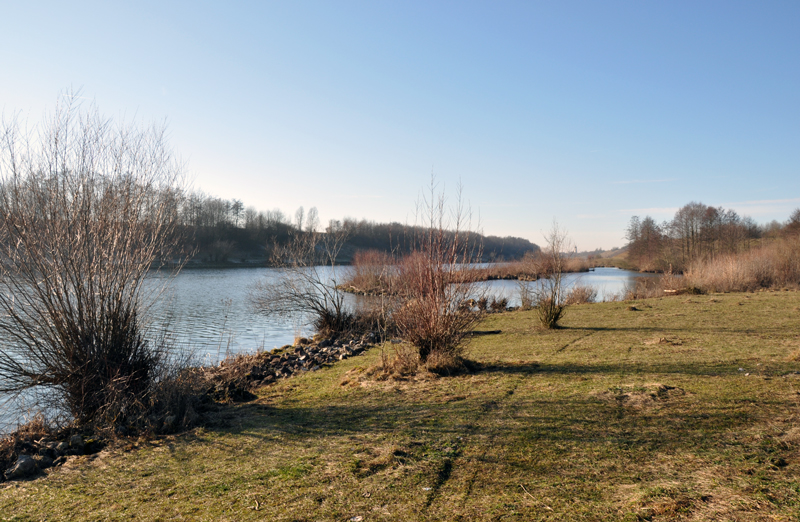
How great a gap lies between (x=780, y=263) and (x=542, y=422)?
2950 cm

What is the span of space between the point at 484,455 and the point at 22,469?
4.48m

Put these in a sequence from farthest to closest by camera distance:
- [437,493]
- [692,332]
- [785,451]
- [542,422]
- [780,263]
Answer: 1. [780,263]
2. [692,332]
3. [542,422]
4. [785,451]
5. [437,493]

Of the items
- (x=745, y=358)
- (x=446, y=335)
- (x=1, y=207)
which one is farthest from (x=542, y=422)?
(x=1, y=207)

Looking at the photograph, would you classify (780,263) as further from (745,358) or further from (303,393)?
(303,393)

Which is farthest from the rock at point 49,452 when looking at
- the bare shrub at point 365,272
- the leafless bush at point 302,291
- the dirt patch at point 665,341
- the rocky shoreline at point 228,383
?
the bare shrub at point 365,272

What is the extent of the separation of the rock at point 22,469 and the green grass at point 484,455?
188 millimetres

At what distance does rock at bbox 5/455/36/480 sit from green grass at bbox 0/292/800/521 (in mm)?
188

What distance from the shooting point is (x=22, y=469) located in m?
4.61

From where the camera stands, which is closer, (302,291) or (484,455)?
(484,455)

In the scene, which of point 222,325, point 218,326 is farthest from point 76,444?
point 222,325

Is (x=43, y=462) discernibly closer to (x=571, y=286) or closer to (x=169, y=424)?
(x=169, y=424)

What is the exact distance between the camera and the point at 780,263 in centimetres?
2655

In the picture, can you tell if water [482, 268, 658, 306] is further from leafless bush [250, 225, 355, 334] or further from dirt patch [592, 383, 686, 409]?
leafless bush [250, 225, 355, 334]

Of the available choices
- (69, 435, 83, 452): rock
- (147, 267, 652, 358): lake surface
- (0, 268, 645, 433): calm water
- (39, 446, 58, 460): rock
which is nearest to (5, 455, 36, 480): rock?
(39, 446, 58, 460): rock
